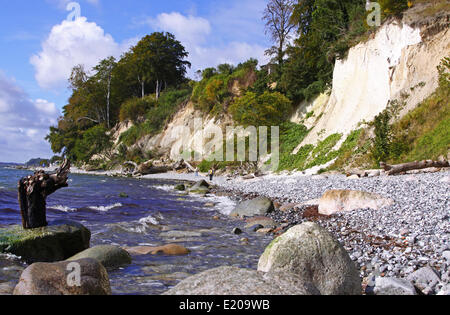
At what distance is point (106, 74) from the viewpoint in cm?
5794

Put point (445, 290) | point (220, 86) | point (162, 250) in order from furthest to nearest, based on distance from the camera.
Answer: point (220, 86) → point (162, 250) → point (445, 290)

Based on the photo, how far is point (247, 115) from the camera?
29453 mm

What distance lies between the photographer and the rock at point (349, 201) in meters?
8.32

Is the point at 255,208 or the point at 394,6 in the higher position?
the point at 394,6

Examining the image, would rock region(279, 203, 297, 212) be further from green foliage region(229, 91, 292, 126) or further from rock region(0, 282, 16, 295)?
green foliage region(229, 91, 292, 126)

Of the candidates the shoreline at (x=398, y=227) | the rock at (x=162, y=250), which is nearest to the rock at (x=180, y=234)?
the rock at (x=162, y=250)

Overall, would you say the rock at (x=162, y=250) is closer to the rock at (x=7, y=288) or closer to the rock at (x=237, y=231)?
the rock at (x=237, y=231)

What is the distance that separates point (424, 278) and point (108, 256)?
15.9 ft

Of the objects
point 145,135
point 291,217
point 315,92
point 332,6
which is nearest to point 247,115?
point 315,92

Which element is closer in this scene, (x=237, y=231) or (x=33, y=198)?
(x=33, y=198)

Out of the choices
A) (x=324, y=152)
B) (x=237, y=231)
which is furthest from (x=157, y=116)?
(x=237, y=231)

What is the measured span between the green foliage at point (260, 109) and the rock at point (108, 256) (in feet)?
80.5

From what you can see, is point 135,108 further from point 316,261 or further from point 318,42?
point 316,261
